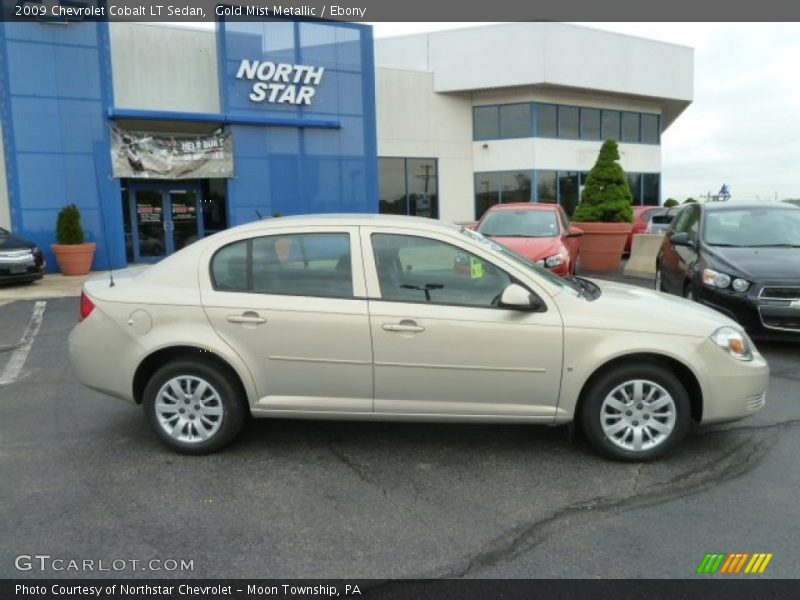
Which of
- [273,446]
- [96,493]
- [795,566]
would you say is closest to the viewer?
[795,566]

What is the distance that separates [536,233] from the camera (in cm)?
1060

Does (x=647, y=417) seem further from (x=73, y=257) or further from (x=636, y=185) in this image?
(x=636, y=185)

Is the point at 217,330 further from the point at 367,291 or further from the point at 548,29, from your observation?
the point at 548,29

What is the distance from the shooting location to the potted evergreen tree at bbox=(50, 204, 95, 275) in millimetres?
15664

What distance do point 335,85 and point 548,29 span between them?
31.2ft

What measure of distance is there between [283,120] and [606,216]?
9522mm

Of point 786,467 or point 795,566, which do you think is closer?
point 795,566

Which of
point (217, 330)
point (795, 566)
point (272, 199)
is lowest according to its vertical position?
point (795, 566)

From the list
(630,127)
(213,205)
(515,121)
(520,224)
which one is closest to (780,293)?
(520,224)

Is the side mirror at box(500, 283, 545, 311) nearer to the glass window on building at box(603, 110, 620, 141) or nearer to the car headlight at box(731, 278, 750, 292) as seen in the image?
the car headlight at box(731, 278, 750, 292)

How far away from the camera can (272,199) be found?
1873 cm

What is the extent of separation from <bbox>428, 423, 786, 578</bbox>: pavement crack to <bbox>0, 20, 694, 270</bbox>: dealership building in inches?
406

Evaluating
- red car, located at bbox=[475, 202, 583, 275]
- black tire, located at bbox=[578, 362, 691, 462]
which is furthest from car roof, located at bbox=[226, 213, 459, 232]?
red car, located at bbox=[475, 202, 583, 275]

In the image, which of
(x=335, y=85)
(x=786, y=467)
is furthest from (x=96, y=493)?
(x=335, y=85)
